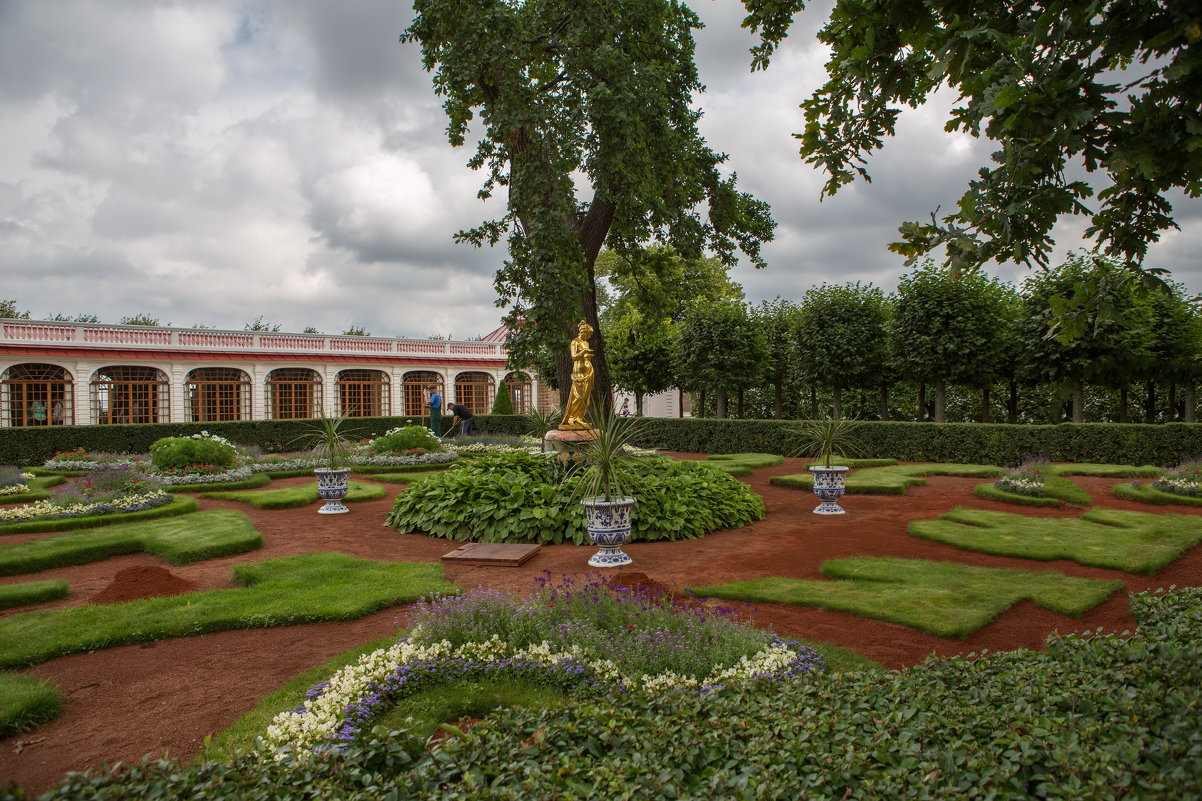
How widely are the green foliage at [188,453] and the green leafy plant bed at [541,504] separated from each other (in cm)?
740

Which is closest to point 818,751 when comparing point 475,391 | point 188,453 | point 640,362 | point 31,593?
point 31,593

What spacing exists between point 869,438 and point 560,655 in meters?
15.0

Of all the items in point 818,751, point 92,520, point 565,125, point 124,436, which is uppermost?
point 565,125

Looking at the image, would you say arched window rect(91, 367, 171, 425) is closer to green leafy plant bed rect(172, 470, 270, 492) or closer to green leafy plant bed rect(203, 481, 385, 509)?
green leafy plant bed rect(172, 470, 270, 492)

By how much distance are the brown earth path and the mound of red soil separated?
19 cm

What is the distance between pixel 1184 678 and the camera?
2500 millimetres

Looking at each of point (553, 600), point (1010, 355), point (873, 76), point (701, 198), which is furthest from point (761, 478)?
point (873, 76)

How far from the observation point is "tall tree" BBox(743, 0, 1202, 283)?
2369 millimetres

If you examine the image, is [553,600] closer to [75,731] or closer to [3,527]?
[75,731]

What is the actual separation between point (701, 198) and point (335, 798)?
13.7 metres

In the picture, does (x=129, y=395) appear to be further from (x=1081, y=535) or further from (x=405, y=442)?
(x=1081, y=535)

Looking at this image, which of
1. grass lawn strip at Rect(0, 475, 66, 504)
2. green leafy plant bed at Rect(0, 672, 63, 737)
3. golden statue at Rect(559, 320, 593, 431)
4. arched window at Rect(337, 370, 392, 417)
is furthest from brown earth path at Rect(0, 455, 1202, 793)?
arched window at Rect(337, 370, 392, 417)

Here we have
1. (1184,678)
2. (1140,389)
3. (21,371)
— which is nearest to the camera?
(1184,678)

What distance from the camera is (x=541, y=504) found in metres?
8.63
